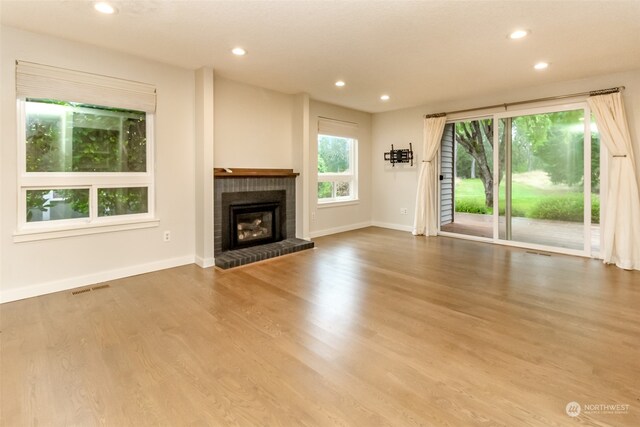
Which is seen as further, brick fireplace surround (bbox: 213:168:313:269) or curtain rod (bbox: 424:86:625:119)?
brick fireplace surround (bbox: 213:168:313:269)

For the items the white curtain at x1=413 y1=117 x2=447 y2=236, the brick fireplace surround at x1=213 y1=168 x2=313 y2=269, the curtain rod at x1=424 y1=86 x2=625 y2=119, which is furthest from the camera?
the white curtain at x1=413 y1=117 x2=447 y2=236

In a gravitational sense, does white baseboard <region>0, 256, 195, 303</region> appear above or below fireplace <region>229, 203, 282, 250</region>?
below

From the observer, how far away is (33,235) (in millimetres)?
3080

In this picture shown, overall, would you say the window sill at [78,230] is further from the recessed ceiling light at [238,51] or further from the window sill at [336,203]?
the window sill at [336,203]

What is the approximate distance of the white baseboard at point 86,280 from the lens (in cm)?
301

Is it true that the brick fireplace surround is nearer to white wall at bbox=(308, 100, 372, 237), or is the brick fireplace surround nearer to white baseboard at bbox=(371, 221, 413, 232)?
white wall at bbox=(308, 100, 372, 237)

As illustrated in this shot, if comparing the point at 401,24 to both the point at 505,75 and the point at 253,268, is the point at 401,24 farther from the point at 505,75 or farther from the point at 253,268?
the point at 253,268

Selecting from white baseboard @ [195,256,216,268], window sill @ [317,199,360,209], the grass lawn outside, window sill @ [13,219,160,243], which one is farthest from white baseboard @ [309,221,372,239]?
window sill @ [13,219,160,243]

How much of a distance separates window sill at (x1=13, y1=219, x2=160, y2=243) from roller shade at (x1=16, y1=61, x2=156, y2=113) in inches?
49.1

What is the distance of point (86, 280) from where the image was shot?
3.41 meters

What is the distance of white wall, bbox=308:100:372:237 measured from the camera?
5.86 m

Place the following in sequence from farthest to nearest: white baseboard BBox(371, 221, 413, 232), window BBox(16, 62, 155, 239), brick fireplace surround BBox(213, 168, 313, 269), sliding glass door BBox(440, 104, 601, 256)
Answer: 1. white baseboard BBox(371, 221, 413, 232)
2. sliding glass door BBox(440, 104, 601, 256)
3. brick fireplace surround BBox(213, 168, 313, 269)
4. window BBox(16, 62, 155, 239)

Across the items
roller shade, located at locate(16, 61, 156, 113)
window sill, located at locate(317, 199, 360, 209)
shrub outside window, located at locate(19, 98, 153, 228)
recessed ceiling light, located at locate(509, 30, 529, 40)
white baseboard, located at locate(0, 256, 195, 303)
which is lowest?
white baseboard, located at locate(0, 256, 195, 303)

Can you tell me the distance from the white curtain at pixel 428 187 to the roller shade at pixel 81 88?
4.50 metres
